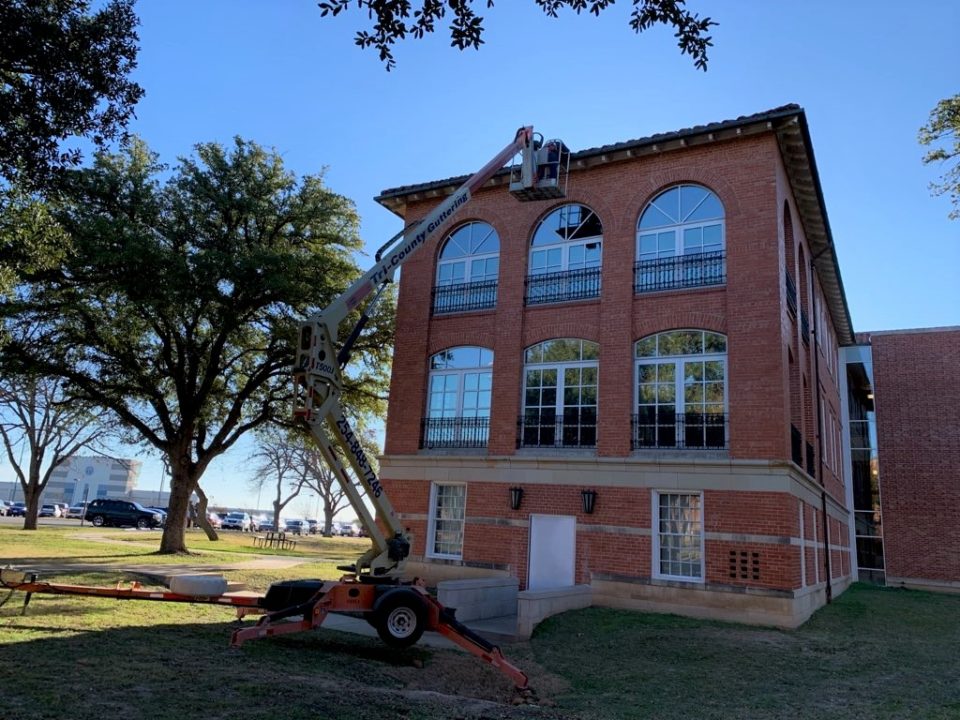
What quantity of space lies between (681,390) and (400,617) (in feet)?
29.9

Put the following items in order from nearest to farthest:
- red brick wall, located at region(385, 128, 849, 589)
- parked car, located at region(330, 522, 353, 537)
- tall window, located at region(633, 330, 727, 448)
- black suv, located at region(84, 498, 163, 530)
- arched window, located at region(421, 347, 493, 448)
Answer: red brick wall, located at region(385, 128, 849, 589)
tall window, located at region(633, 330, 727, 448)
arched window, located at region(421, 347, 493, 448)
black suv, located at region(84, 498, 163, 530)
parked car, located at region(330, 522, 353, 537)

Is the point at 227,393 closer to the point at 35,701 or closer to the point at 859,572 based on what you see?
the point at 35,701

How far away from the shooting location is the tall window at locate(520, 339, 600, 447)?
1723cm

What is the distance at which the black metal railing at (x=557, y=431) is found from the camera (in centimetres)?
1708

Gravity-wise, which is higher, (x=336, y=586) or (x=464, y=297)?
(x=464, y=297)

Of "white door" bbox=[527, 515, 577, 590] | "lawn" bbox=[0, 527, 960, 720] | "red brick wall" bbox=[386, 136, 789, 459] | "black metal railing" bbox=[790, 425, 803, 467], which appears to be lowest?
"lawn" bbox=[0, 527, 960, 720]

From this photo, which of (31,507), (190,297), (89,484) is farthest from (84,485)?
(190,297)

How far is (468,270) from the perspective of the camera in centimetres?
1998

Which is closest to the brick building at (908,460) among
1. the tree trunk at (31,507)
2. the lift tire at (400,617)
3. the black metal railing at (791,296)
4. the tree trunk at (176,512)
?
the black metal railing at (791,296)

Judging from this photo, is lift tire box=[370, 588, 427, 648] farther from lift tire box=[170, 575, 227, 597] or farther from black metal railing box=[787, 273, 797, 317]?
black metal railing box=[787, 273, 797, 317]

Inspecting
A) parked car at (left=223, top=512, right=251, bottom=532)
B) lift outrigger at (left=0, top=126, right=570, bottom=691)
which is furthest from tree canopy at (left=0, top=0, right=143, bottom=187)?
→ parked car at (left=223, top=512, right=251, bottom=532)

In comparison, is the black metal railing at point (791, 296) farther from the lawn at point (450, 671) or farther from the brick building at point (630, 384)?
the lawn at point (450, 671)

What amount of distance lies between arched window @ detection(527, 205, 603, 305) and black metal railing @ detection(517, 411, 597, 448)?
312 centimetres

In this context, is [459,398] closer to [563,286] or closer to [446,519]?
[446,519]
